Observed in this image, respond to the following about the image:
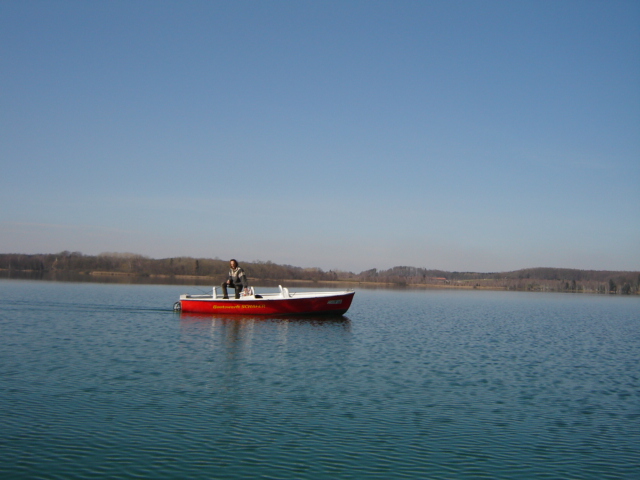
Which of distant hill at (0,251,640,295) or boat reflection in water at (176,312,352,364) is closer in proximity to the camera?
boat reflection in water at (176,312,352,364)

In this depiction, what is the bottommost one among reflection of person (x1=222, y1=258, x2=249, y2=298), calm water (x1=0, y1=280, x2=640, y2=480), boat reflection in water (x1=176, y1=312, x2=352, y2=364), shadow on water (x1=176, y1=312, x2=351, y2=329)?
calm water (x1=0, y1=280, x2=640, y2=480)

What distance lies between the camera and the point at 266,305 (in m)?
33.3

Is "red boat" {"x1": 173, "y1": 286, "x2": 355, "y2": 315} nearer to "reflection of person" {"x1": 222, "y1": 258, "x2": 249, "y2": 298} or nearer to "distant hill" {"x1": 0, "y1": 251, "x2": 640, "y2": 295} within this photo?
"reflection of person" {"x1": 222, "y1": 258, "x2": 249, "y2": 298}

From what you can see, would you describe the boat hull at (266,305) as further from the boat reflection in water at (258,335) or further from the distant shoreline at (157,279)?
the distant shoreline at (157,279)

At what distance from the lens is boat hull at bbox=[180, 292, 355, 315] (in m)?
33.2

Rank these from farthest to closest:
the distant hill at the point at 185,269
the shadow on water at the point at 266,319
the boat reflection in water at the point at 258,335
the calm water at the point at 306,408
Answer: the distant hill at the point at 185,269, the shadow on water at the point at 266,319, the boat reflection in water at the point at 258,335, the calm water at the point at 306,408

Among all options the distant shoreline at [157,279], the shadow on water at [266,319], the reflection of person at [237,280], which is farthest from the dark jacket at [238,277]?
the distant shoreline at [157,279]

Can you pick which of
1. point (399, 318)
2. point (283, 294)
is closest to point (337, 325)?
point (283, 294)

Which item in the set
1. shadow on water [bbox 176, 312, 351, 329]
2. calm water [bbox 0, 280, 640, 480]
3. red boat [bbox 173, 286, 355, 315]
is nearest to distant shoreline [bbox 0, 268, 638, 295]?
red boat [bbox 173, 286, 355, 315]

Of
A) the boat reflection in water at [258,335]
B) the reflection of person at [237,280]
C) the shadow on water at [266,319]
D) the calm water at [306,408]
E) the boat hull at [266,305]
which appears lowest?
the calm water at [306,408]

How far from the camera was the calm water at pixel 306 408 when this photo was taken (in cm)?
940

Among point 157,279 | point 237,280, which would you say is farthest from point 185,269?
point 237,280

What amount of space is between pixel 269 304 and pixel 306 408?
67.7 feet

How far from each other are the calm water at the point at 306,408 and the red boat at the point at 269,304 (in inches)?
317
